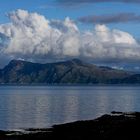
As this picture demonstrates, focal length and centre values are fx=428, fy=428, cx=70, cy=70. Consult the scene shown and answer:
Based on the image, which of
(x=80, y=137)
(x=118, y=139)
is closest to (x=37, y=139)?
(x=80, y=137)

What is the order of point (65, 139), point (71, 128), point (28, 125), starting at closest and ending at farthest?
point (65, 139) < point (71, 128) < point (28, 125)

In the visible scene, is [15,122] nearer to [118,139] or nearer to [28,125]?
[28,125]

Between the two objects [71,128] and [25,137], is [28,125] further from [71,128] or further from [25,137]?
[25,137]

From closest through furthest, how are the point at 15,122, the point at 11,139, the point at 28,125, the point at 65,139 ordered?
the point at 65,139
the point at 11,139
the point at 28,125
the point at 15,122

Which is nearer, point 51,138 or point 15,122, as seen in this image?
point 51,138

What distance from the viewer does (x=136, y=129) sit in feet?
225

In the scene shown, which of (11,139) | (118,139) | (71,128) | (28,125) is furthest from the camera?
(28,125)

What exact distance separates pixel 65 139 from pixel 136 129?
39.0 feet

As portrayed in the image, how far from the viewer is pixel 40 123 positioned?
386ft

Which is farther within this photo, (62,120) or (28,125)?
(62,120)

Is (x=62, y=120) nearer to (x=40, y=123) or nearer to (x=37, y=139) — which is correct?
(x=40, y=123)

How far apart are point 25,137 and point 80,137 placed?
11922 mm

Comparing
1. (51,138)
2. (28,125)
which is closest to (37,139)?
(51,138)

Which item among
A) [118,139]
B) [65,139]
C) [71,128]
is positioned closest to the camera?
[118,139]
